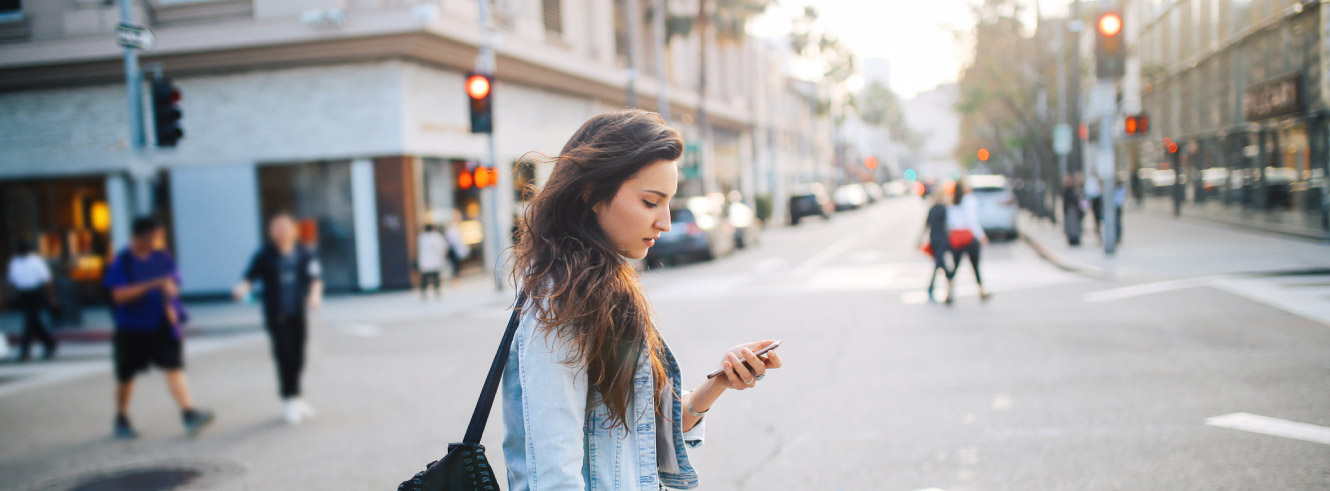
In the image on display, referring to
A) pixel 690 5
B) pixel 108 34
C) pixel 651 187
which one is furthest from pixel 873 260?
pixel 690 5

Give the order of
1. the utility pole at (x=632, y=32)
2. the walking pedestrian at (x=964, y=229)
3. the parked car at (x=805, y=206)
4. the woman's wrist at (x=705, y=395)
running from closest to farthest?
1. the woman's wrist at (x=705, y=395)
2. the walking pedestrian at (x=964, y=229)
3. the utility pole at (x=632, y=32)
4. the parked car at (x=805, y=206)

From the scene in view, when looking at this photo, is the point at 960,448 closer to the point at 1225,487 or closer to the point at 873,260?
the point at 1225,487

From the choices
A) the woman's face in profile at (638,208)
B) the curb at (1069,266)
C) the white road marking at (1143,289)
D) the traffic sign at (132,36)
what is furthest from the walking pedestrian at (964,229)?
the traffic sign at (132,36)

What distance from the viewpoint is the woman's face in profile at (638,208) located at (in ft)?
6.58

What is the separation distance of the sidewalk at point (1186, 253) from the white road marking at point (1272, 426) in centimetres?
801

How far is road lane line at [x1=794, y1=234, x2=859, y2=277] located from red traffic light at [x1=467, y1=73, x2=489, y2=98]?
6537mm

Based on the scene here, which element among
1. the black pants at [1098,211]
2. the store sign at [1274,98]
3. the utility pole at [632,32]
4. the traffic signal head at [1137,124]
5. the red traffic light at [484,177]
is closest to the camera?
the traffic signal head at [1137,124]

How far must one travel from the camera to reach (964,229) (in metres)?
11.7

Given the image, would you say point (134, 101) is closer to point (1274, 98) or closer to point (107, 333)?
point (107, 333)

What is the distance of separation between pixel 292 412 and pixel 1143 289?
1022 centimetres

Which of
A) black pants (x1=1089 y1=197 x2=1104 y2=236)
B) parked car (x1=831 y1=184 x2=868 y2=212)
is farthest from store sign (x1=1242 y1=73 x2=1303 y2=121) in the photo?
parked car (x1=831 y1=184 x2=868 y2=212)

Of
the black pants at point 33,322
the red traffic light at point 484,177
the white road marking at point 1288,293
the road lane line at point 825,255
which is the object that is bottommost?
the road lane line at point 825,255

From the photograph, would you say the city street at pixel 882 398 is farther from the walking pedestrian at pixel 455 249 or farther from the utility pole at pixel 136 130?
the walking pedestrian at pixel 455 249

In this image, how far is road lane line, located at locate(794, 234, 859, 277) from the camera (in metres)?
18.0
